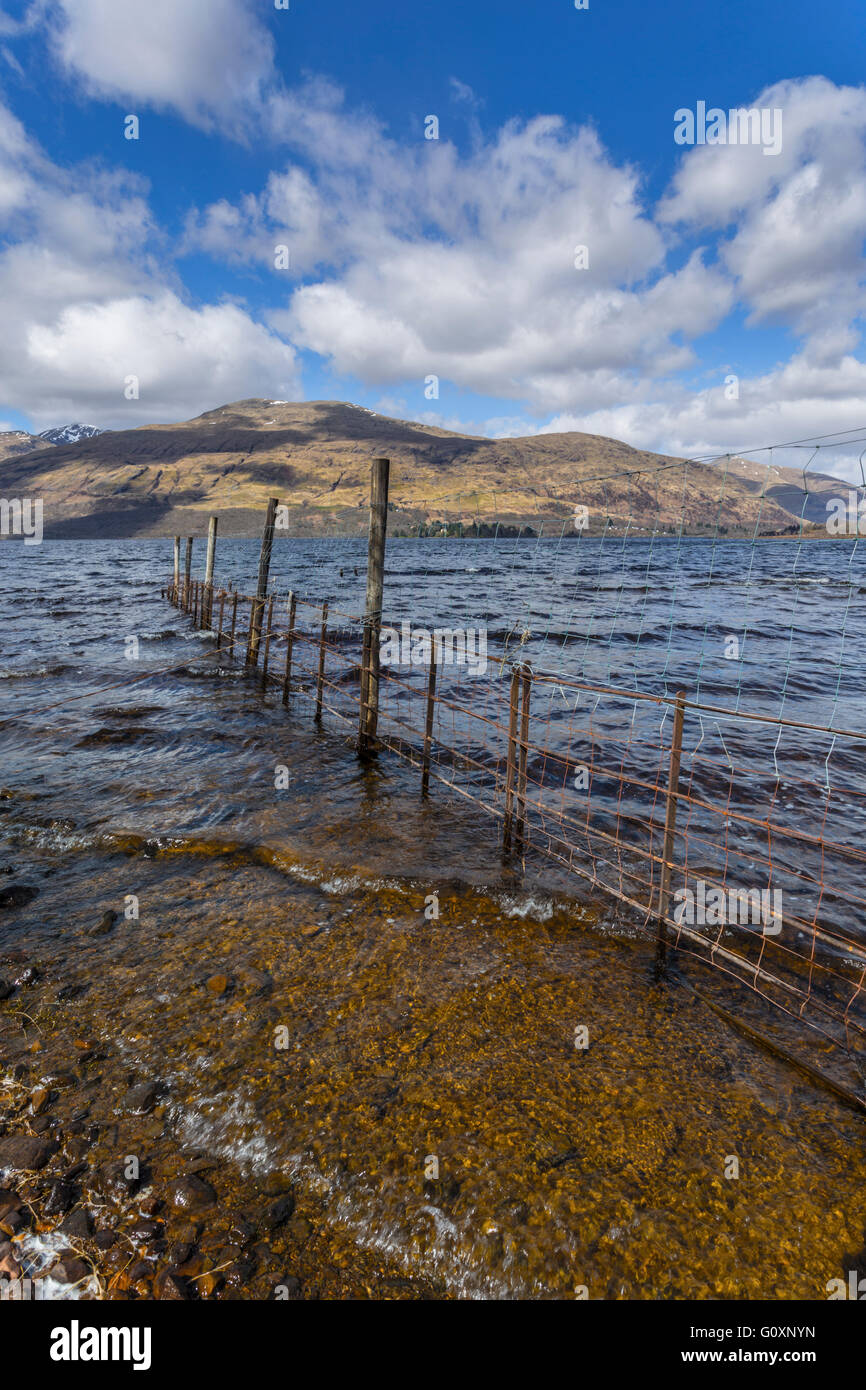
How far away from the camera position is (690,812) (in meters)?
8.41

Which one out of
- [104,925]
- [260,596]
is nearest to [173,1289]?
[104,925]

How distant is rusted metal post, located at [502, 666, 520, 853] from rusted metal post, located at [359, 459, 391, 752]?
11.7 feet

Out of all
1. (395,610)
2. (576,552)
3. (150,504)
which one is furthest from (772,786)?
(150,504)

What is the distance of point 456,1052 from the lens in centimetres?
443

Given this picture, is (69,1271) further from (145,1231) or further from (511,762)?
(511,762)

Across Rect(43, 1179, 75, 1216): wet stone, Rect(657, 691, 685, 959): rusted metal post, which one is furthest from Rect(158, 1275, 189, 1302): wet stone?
Rect(657, 691, 685, 959): rusted metal post

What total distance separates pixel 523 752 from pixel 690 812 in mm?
2741

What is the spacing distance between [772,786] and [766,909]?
4326 millimetres

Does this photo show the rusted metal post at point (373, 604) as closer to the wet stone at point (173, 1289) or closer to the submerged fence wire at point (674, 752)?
the submerged fence wire at point (674, 752)

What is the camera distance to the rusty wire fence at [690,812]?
5461 mm

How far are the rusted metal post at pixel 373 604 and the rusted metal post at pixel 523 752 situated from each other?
3674mm

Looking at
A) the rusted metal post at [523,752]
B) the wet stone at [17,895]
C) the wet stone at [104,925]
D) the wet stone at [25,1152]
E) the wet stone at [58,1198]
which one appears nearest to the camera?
the wet stone at [58,1198]

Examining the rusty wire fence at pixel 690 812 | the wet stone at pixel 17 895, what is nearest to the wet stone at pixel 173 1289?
the rusty wire fence at pixel 690 812

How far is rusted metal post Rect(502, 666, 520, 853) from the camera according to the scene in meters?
7.17
